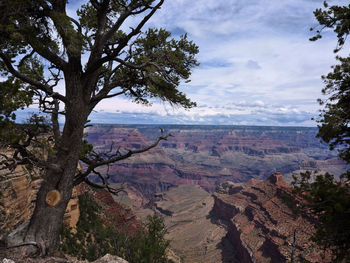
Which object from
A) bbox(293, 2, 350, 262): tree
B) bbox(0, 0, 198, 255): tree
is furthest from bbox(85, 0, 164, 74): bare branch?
bbox(293, 2, 350, 262): tree

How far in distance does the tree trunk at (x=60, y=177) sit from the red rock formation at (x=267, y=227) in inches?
1470

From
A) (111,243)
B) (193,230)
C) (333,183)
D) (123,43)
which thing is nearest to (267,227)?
(193,230)

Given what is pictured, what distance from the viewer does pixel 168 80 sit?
7508 millimetres

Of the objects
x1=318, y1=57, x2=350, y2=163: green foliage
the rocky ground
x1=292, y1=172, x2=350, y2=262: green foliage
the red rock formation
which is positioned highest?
x1=318, y1=57, x2=350, y2=163: green foliage

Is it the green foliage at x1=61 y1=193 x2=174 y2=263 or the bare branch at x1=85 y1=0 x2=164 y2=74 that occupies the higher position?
the bare branch at x1=85 y1=0 x2=164 y2=74

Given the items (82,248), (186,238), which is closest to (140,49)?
(82,248)

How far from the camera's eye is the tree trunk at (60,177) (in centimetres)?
598

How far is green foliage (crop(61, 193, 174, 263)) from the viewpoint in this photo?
19.5 meters

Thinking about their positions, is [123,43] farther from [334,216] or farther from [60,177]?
[334,216]

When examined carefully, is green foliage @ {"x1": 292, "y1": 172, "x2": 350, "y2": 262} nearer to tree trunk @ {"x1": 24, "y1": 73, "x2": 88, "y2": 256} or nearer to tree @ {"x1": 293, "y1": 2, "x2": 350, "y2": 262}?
tree @ {"x1": 293, "y1": 2, "x2": 350, "y2": 262}

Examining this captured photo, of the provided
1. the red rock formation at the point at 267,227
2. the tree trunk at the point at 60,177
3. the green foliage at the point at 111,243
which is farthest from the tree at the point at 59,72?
the red rock formation at the point at 267,227

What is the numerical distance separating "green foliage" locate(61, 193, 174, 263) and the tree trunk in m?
12.5

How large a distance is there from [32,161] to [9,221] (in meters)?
10.3

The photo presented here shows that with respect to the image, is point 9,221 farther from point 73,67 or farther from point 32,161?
point 73,67
